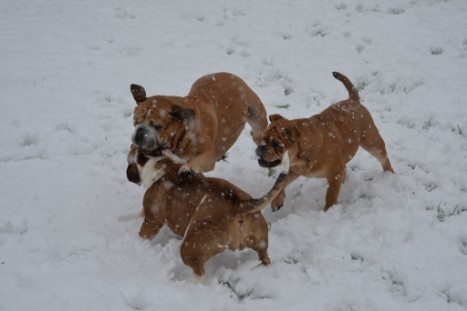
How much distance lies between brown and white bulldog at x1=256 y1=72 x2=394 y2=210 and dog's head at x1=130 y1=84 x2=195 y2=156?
841 millimetres

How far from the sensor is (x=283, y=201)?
210 inches

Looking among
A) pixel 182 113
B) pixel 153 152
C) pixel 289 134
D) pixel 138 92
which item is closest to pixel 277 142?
→ pixel 289 134

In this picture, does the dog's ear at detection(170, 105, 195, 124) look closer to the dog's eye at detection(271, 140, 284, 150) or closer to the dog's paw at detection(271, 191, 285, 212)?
the dog's eye at detection(271, 140, 284, 150)

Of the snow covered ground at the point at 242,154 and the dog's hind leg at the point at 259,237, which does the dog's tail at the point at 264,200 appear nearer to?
the dog's hind leg at the point at 259,237

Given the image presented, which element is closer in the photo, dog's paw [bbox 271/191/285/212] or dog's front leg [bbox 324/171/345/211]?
dog's front leg [bbox 324/171/345/211]

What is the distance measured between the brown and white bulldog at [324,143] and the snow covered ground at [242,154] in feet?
1.13

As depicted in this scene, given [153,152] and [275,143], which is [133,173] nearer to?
[153,152]

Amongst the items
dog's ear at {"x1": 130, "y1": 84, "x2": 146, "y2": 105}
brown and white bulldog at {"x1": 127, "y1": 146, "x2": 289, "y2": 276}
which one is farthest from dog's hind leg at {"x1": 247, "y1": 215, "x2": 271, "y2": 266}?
dog's ear at {"x1": 130, "y1": 84, "x2": 146, "y2": 105}

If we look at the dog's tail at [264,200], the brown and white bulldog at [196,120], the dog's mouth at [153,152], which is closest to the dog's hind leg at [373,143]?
the brown and white bulldog at [196,120]

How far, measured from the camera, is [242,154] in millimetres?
6512

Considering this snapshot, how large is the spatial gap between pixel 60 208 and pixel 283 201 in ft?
8.00

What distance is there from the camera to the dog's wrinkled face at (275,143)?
4.79m

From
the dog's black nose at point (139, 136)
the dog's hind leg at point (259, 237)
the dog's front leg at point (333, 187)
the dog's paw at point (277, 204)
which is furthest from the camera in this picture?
the dog's paw at point (277, 204)

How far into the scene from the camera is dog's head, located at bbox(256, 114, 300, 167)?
4.79 meters
